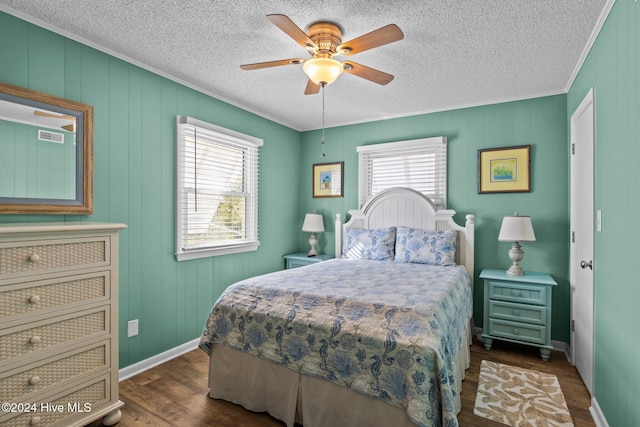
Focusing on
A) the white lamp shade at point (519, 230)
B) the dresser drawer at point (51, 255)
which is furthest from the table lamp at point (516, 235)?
the dresser drawer at point (51, 255)

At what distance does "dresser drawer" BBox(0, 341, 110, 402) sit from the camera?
1646mm

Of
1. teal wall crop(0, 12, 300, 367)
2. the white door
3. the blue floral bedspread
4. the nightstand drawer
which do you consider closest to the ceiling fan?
teal wall crop(0, 12, 300, 367)

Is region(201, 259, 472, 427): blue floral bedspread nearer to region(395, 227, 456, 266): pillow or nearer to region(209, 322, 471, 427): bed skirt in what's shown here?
region(209, 322, 471, 427): bed skirt

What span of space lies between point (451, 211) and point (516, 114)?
1201 mm

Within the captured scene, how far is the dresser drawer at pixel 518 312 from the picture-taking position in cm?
295

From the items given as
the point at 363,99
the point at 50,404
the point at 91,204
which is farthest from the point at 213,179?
the point at 50,404

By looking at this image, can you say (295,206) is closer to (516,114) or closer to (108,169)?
(108,169)

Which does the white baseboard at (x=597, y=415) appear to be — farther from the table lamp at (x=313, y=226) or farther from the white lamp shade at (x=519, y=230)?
the table lamp at (x=313, y=226)

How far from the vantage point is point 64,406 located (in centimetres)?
182

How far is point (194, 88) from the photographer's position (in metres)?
3.19

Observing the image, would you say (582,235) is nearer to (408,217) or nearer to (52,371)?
(408,217)

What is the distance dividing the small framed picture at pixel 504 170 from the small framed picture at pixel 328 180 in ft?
5.63

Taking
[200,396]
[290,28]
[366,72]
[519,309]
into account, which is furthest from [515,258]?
[200,396]

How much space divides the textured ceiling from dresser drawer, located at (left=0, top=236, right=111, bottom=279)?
56.2 inches
